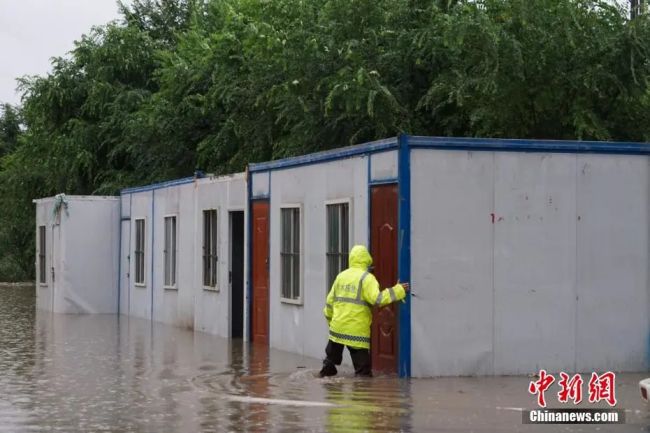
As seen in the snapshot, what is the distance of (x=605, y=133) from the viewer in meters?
25.5

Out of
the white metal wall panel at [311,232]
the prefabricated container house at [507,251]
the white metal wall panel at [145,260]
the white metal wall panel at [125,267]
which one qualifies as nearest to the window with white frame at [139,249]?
the white metal wall panel at [145,260]

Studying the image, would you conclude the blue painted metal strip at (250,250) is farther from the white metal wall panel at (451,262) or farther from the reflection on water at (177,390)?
the white metal wall panel at (451,262)

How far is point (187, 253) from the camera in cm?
2567

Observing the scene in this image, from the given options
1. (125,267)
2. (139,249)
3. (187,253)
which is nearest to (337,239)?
(187,253)

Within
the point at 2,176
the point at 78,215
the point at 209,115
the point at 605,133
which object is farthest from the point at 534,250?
the point at 2,176

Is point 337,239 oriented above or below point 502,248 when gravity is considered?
above

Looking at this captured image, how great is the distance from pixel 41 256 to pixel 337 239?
16.9 metres

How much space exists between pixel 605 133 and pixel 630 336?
9.73m

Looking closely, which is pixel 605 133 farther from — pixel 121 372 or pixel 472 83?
pixel 121 372

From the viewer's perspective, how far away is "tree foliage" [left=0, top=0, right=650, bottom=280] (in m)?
26.3

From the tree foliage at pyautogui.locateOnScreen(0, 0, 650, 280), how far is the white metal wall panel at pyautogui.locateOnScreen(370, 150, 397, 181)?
9.40 meters

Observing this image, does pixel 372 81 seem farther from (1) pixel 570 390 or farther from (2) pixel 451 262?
(1) pixel 570 390

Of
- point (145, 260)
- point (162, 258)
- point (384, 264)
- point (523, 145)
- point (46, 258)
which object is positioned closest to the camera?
point (523, 145)

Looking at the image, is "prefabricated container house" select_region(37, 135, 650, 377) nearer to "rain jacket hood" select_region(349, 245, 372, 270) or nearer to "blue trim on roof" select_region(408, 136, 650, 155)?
"blue trim on roof" select_region(408, 136, 650, 155)
